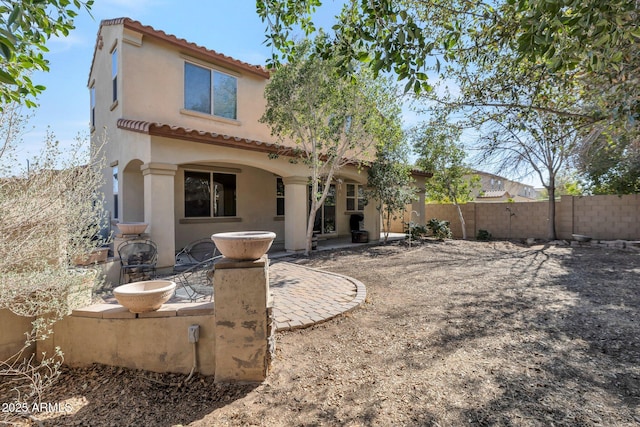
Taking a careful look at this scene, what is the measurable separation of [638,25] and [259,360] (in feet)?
16.3

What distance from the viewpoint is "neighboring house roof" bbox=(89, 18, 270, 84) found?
27.8 ft

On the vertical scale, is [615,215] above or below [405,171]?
below

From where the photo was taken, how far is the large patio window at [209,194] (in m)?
10.1

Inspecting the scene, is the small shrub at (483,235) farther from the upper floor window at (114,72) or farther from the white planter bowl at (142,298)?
the upper floor window at (114,72)

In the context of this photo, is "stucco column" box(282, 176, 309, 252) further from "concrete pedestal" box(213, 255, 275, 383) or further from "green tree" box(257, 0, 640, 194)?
"concrete pedestal" box(213, 255, 275, 383)

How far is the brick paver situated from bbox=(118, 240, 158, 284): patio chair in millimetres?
2553

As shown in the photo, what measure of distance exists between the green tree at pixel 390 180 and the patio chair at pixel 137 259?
8.06m

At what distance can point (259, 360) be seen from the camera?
123 inches

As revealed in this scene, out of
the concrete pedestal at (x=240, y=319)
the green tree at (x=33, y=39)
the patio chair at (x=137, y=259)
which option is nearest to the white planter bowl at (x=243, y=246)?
the concrete pedestal at (x=240, y=319)

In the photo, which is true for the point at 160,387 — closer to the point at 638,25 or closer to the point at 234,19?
the point at 638,25

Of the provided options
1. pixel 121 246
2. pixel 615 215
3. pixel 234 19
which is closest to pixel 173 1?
pixel 234 19

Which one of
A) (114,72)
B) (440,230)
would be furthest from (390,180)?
(114,72)

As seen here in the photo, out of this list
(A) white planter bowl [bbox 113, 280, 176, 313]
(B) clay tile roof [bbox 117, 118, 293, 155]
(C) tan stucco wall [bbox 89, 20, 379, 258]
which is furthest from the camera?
(C) tan stucco wall [bbox 89, 20, 379, 258]

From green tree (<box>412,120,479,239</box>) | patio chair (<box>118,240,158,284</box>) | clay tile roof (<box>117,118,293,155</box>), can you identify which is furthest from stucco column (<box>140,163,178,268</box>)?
green tree (<box>412,120,479,239</box>)
